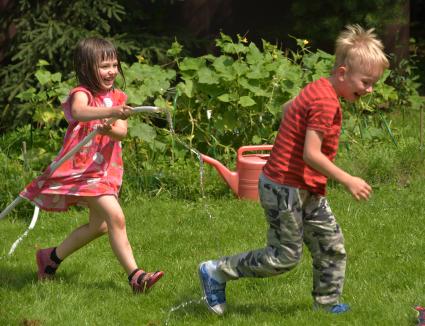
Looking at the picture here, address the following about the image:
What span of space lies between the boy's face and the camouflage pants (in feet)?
1.69

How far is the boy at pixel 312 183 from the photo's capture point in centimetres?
417

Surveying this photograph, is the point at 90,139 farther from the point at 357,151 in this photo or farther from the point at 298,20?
the point at 298,20

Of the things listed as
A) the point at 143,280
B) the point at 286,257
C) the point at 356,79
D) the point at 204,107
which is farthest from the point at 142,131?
the point at 356,79

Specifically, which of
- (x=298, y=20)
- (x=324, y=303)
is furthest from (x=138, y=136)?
Answer: (x=298, y=20)

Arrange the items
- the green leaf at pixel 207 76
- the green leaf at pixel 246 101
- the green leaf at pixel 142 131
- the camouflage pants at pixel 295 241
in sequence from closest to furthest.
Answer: the camouflage pants at pixel 295 241, the green leaf at pixel 142 131, the green leaf at pixel 246 101, the green leaf at pixel 207 76

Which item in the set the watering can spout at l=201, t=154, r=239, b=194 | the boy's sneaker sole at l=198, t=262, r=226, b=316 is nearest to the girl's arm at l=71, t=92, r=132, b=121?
the boy's sneaker sole at l=198, t=262, r=226, b=316

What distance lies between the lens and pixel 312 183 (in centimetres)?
433

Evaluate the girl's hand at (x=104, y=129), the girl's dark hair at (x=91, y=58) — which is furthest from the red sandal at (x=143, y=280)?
the girl's dark hair at (x=91, y=58)

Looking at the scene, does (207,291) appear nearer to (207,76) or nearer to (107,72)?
(107,72)

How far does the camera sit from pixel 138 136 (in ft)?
23.7

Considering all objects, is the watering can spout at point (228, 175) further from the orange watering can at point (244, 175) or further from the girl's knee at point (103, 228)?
the girl's knee at point (103, 228)

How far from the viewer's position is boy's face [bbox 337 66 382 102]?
4.21 meters

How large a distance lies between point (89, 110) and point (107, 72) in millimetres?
332

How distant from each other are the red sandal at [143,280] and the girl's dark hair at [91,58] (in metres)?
1.00
